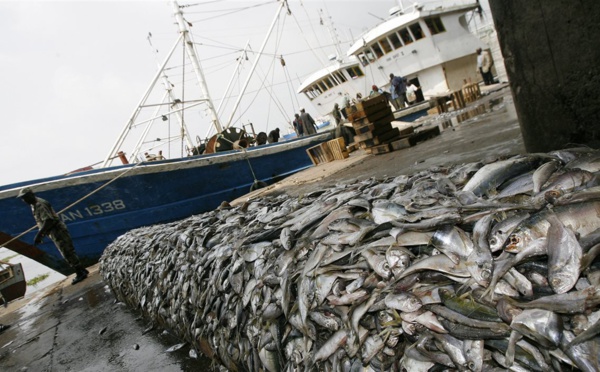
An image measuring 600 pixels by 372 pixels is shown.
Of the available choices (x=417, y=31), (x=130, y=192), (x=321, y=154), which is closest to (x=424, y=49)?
(x=417, y=31)

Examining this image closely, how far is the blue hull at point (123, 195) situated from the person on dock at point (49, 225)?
4.13ft

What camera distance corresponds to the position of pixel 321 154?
13.5 metres

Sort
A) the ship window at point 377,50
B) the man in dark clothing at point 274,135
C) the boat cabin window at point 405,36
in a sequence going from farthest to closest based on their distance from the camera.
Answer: the ship window at point 377,50 → the boat cabin window at point 405,36 → the man in dark clothing at point 274,135

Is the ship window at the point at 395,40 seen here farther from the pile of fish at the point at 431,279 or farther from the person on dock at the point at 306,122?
the pile of fish at the point at 431,279

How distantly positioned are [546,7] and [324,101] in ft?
98.0

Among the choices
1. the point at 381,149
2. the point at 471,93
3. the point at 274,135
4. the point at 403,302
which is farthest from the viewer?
the point at 274,135

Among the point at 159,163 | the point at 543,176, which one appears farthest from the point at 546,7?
the point at 159,163

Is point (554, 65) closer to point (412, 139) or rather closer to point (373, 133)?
point (412, 139)

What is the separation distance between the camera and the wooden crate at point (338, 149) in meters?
12.3

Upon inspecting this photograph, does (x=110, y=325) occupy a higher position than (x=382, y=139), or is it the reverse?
(x=382, y=139)

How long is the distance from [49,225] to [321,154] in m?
8.87

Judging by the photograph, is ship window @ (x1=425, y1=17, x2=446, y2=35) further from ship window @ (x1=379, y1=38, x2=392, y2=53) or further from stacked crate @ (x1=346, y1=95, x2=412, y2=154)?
stacked crate @ (x1=346, y1=95, x2=412, y2=154)

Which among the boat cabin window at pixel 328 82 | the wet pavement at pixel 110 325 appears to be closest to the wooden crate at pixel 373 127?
the wet pavement at pixel 110 325

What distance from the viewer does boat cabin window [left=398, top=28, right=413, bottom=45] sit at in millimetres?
23250
